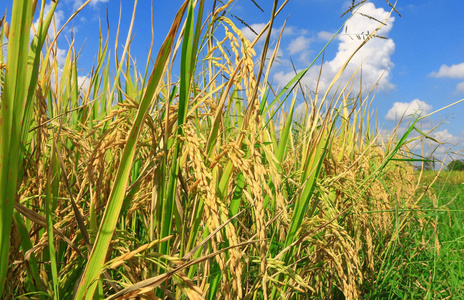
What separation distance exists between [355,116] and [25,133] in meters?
2.71

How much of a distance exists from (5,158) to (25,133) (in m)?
0.22

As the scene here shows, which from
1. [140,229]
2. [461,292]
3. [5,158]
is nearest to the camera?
[5,158]

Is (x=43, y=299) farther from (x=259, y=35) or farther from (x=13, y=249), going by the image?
(x=259, y=35)

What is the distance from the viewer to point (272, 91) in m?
1.95

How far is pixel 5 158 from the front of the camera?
78 centimetres

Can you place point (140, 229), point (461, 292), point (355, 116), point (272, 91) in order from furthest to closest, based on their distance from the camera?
point (355, 116), point (461, 292), point (272, 91), point (140, 229)

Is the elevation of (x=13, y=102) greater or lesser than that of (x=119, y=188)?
greater

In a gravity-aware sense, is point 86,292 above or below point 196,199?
below

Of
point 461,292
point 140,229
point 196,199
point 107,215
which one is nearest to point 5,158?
point 107,215

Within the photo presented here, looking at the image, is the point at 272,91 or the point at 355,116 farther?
the point at 355,116

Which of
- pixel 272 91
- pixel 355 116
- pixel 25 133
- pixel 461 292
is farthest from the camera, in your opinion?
pixel 355 116

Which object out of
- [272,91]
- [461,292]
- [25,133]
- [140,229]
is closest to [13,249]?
[25,133]

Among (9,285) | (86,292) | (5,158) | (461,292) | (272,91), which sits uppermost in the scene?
(272,91)

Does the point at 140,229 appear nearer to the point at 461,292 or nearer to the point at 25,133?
the point at 25,133
